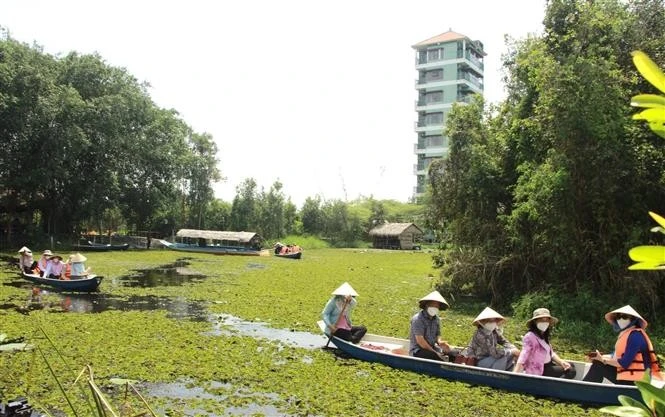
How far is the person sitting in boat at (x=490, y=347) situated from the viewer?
22.2 feet

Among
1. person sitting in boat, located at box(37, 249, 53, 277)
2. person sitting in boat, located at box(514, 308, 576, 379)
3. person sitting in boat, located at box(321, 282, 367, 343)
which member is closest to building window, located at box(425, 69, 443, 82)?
person sitting in boat, located at box(37, 249, 53, 277)

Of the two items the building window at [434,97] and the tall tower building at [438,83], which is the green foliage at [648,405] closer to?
the tall tower building at [438,83]

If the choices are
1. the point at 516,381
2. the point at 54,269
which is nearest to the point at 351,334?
the point at 516,381

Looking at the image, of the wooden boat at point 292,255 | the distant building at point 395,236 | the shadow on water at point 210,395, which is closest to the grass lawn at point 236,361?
the shadow on water at point 210,395

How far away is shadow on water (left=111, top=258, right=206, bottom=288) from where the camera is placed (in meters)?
15.9

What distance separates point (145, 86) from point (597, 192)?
31605 mm

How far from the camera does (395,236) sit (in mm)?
43844

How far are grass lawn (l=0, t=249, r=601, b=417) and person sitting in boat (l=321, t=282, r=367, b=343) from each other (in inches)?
15.8

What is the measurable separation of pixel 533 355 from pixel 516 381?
1.27 ft

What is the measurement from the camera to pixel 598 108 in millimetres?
9055

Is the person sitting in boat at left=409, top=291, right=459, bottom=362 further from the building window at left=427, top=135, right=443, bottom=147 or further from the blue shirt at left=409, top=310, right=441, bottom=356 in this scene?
the building window at left=427, top=135, right=443, bottom=147

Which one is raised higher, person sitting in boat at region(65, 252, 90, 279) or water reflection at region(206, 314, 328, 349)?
person sitting in boat at region(65, 252, 90, 279)

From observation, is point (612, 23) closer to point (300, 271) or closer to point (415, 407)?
point (415, 407)

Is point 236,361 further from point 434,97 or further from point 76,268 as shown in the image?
point 434,97
